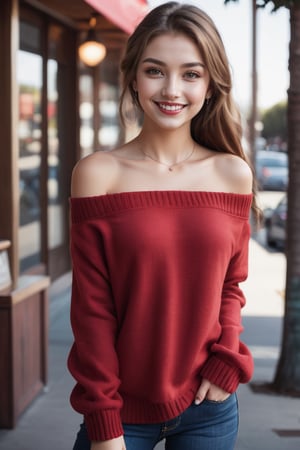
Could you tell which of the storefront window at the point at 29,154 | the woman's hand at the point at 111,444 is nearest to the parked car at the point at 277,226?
the storefront window at the point at 29,154

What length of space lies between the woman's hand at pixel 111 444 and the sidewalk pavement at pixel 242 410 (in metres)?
2.77

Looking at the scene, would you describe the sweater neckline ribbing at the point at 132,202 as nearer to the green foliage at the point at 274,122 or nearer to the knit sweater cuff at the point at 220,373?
the knit sweater cuff at the point at 220,373

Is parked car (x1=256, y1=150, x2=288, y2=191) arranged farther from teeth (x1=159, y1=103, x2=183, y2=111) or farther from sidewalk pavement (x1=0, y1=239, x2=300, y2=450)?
teeth (x1=159, y1=103, x2=183, y2=111)

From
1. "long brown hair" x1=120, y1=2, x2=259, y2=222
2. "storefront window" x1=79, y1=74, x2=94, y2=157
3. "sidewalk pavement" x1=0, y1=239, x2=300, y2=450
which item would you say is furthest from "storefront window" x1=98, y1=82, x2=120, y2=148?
"long brown hair" x1=120, y1=2, x2=259, y2=222

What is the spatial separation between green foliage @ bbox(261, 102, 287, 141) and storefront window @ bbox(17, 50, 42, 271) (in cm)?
9033

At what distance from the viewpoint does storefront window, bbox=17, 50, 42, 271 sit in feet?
29.6

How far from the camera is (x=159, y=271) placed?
2033mm

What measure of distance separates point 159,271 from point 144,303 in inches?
3.3

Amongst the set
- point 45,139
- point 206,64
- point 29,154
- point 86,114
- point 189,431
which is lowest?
point 189,431

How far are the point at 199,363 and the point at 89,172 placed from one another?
20.5 inches

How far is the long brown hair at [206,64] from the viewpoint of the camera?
6.86 feet

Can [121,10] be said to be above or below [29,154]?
above

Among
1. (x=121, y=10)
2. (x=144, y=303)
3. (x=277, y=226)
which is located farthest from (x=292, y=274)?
(x=277, y=226)

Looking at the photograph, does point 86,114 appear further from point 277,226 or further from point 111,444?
point 111,444
